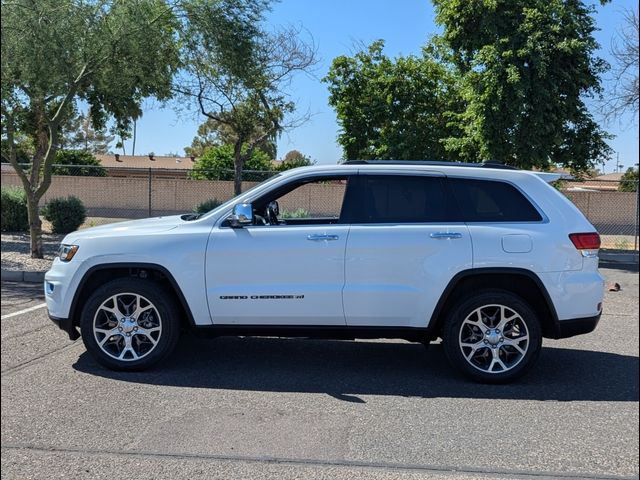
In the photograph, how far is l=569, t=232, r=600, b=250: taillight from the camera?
18.1 feet

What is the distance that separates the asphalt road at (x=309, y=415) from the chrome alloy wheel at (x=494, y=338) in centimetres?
23

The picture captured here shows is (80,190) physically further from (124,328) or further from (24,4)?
(124,328)

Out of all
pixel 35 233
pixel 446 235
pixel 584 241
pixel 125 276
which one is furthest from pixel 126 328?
pixel 35 233

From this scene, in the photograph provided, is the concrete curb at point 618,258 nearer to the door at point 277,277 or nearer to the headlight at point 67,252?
the door at point 277,277

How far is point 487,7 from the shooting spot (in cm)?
1595

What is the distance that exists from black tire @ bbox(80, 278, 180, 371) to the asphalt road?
154 millimetres

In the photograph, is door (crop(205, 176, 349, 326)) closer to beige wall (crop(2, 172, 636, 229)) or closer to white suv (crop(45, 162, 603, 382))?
white suv (crop(45, 162, 603, 382))

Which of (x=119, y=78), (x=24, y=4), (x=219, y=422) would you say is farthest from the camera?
(x=119, y=78)

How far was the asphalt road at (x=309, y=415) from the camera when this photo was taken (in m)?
3.98

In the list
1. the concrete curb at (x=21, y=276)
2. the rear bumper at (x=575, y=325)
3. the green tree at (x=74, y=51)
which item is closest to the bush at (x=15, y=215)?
the green tree at (x=74, y=51)

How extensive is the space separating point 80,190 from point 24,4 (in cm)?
1942

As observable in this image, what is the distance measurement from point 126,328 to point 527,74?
1285 centimetres

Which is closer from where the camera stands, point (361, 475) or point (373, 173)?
point (361, 475)

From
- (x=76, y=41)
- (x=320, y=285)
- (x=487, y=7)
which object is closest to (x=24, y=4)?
(x=76, y=41)
